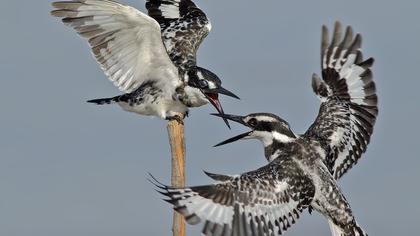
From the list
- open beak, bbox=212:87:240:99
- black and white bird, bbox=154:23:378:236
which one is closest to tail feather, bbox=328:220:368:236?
black and white bird, bbox=154:23:378:236

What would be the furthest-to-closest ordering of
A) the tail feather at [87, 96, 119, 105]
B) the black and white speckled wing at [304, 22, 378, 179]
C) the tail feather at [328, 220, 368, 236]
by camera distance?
the tail feather at [87, 96, 119, 105] → the black and white speckled wing at [304, 22, 378, 179] → the tail feather at [328, 220, 368, 236]

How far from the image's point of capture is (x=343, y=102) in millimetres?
12336

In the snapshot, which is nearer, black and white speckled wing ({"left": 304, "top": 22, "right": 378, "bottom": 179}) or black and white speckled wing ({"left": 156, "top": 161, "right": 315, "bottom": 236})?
black and white speckled wing ({"left": 156, "top": 161, "right": 315, "bottom": 236})

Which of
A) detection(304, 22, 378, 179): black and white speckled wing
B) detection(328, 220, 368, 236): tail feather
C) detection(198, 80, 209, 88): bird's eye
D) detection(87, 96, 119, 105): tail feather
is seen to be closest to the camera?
detection(328, 220, 368, 236): tail feather

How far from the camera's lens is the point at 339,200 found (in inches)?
432

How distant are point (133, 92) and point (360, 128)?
261 cm

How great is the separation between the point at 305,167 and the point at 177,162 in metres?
1.48

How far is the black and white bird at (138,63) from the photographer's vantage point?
39.8ft

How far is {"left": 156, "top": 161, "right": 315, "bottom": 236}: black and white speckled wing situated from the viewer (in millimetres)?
9914

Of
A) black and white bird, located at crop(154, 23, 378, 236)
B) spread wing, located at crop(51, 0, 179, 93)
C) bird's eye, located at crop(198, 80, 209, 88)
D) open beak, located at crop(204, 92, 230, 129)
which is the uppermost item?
spread wing, located at crop(51, 0, 179, 93)

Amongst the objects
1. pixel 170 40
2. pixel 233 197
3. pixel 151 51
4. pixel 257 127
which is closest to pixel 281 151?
pixel 257 127

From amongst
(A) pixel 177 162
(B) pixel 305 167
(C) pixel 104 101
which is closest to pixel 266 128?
(B) pixel 305 167

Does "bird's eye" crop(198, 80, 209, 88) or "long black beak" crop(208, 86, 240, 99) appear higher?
"bird's eye" crop(198, 80, 209, 88)

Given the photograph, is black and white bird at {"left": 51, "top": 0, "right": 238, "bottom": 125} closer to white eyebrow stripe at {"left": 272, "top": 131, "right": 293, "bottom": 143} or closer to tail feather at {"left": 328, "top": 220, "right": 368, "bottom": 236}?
white eyebrow stripe at {"left": 272, "top": 131, "right": 293, "bottom": 143}
